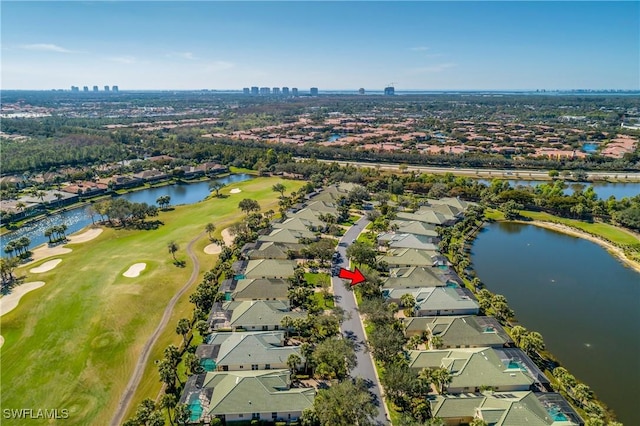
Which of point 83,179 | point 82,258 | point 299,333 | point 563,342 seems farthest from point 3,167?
point 563,342

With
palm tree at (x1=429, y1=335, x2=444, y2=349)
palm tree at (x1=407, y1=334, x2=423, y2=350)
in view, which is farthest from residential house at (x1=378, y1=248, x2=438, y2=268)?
palm tree at (x1=429, y1=335, x2=444, y2=349)

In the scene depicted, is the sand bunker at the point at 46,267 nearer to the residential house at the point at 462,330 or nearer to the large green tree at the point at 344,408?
the large green tree at the point at 344,408

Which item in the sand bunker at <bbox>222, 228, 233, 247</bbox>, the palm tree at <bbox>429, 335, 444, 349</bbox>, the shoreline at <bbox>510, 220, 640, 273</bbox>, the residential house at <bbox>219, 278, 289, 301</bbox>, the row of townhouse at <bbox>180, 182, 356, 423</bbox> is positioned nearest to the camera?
the row of townhouse at <bbox>180, 182, 356, 423</bbox>

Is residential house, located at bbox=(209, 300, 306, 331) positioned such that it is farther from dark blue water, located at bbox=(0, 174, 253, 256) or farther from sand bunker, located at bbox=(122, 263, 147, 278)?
dark blue water, located at bbox=(0, 174, 253, 256)

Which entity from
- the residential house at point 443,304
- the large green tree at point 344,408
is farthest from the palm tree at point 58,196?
the large green tree at point 344,408

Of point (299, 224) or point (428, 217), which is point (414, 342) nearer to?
point (299, 224)

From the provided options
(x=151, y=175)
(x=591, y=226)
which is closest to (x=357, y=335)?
(x=591, y=226)

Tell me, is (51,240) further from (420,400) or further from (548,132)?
(548,132)
